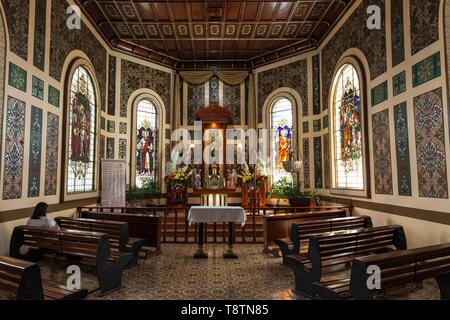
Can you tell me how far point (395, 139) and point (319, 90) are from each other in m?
4.83

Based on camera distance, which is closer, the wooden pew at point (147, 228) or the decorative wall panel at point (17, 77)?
the decorative wall panel at point (17, 77)

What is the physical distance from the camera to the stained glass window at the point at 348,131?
7773mm

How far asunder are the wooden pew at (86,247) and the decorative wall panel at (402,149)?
A: 16.8 ft

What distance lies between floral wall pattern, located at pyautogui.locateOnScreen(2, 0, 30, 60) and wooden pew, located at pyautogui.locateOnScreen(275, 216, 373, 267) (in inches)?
232

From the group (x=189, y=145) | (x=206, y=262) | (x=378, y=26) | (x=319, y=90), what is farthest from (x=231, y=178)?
(x=378, y=26)

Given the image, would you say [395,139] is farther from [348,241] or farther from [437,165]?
[348,241]

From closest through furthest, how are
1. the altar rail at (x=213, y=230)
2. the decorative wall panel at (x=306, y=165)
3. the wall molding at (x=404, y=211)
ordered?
the wall molding at (x=404, y=211) < the altar rail at (x=213, y=230) < the decorative wall panel at (x=306, y=165)

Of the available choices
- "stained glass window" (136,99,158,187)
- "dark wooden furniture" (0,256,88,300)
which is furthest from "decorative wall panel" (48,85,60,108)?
"dark wooden furniture" (0,256,88,300)

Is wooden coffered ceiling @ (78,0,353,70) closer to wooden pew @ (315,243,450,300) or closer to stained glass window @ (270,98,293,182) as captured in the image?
stained glass window @ (270,98,293,182)

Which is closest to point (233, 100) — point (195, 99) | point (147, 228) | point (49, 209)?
point (195, 99)

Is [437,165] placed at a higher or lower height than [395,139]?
lower

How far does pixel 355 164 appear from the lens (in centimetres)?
791

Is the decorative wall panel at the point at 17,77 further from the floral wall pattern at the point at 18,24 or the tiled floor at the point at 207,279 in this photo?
the tiled floor at the point at 207,279

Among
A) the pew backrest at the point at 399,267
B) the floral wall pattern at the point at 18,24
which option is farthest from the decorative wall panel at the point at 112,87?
the pew backrest at the point at 399,267
